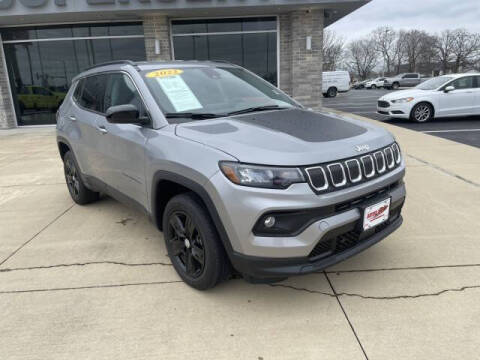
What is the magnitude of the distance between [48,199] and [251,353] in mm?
4246

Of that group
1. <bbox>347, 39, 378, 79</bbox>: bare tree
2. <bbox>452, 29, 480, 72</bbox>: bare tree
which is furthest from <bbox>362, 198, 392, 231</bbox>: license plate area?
<bbox>347, 39, 378, 79</bbox>: bare tree

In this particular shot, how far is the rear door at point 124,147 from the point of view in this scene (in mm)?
3084

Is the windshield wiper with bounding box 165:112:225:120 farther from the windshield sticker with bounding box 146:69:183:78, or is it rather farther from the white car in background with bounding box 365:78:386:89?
the white car in background with bounding box 365:78:386:89

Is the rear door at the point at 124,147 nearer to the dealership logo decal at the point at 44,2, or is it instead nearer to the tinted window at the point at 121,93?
the tinted window at the point at 121,93

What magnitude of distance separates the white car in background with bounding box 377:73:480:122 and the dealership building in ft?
9.71

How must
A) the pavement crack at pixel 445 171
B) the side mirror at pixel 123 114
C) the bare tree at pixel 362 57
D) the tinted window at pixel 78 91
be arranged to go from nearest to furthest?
the side mirror at pixel 123 114
the tinted window at pixel 78 91
the pavement crack at pixel 445 171
the bare tree at pixel 362 57

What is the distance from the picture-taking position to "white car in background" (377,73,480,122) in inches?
444

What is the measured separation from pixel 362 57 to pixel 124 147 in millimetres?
101793

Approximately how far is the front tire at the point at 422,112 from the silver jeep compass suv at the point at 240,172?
30.6 ft

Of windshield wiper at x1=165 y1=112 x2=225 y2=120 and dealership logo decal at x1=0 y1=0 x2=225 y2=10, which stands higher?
dealership logo decal at x1=0 y1=0 x2=225 y2=10

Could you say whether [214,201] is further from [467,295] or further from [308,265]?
[467,295]

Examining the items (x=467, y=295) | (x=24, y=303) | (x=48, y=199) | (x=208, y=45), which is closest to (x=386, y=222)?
(x=467, y=295)

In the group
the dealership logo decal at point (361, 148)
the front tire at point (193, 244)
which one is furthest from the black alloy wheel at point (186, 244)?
the dealership logo decal at point (361, 148)

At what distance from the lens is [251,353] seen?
2168 millimetres
